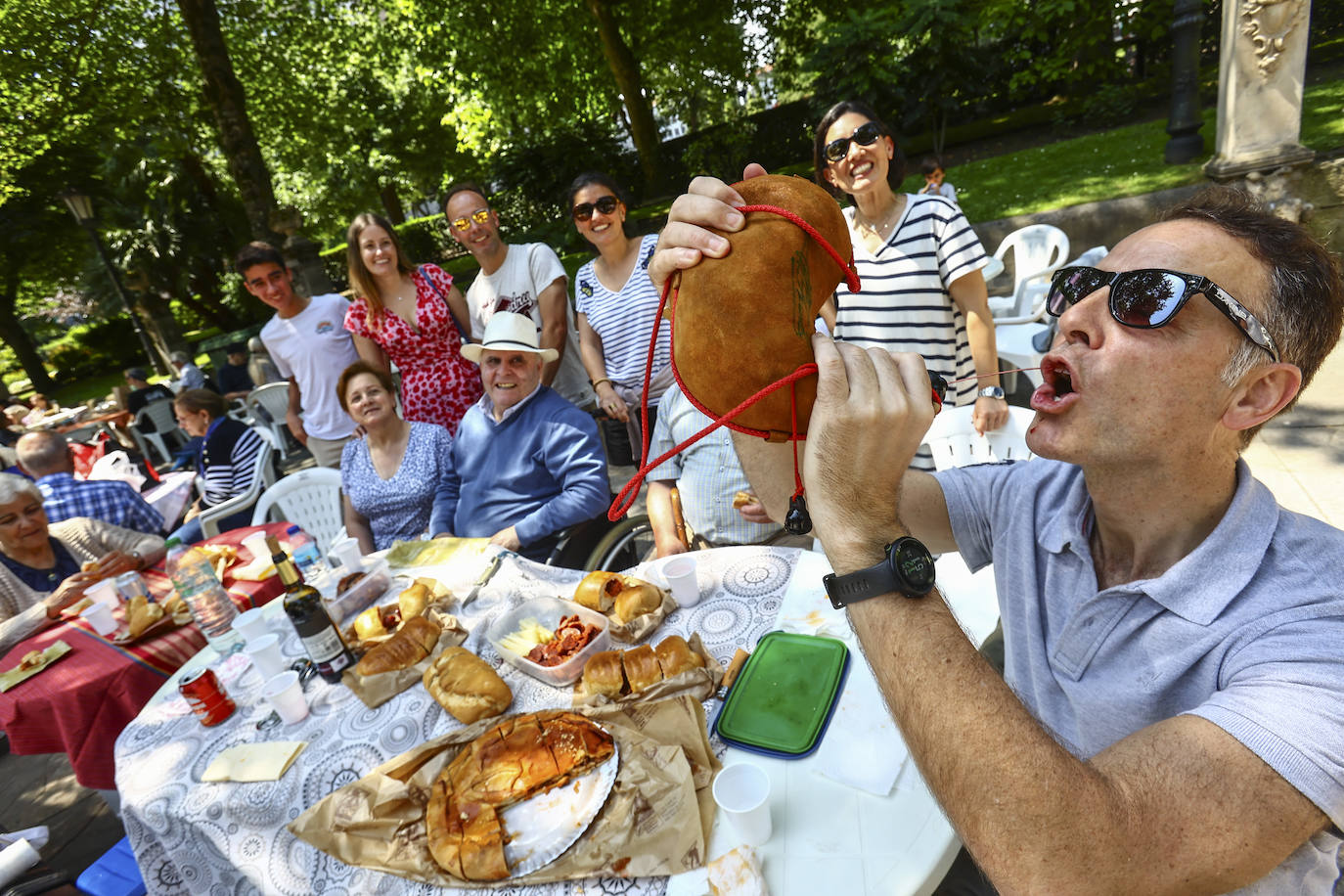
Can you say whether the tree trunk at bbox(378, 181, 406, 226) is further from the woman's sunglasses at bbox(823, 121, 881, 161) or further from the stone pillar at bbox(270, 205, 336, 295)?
the woman's sunglasses at bbox(823, 121, 881, 161)

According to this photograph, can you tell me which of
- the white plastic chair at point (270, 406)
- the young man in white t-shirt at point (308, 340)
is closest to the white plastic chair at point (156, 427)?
the white plastic chair at point (270, 406)

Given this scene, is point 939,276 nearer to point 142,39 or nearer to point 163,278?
point 142,39

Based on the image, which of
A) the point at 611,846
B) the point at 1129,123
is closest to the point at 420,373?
the point at 611,846

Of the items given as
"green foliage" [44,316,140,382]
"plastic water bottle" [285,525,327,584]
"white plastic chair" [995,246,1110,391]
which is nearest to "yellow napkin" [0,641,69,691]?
"plastic water bottle" [285,525,327,584]

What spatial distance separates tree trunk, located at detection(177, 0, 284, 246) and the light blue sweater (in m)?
7.24

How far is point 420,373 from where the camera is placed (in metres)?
4.28

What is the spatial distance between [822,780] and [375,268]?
3944mm

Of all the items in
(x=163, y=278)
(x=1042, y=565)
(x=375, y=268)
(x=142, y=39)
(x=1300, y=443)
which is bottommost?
(x=1300, y=443)

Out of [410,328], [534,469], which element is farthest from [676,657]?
[410,328]

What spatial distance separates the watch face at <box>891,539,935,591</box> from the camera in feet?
3.42

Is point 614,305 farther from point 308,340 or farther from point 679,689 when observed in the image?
point 679,689

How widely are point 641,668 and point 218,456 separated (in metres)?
4.43

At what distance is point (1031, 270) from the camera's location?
20.9 feet

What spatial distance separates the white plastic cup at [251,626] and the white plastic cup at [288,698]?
23.8 inches
